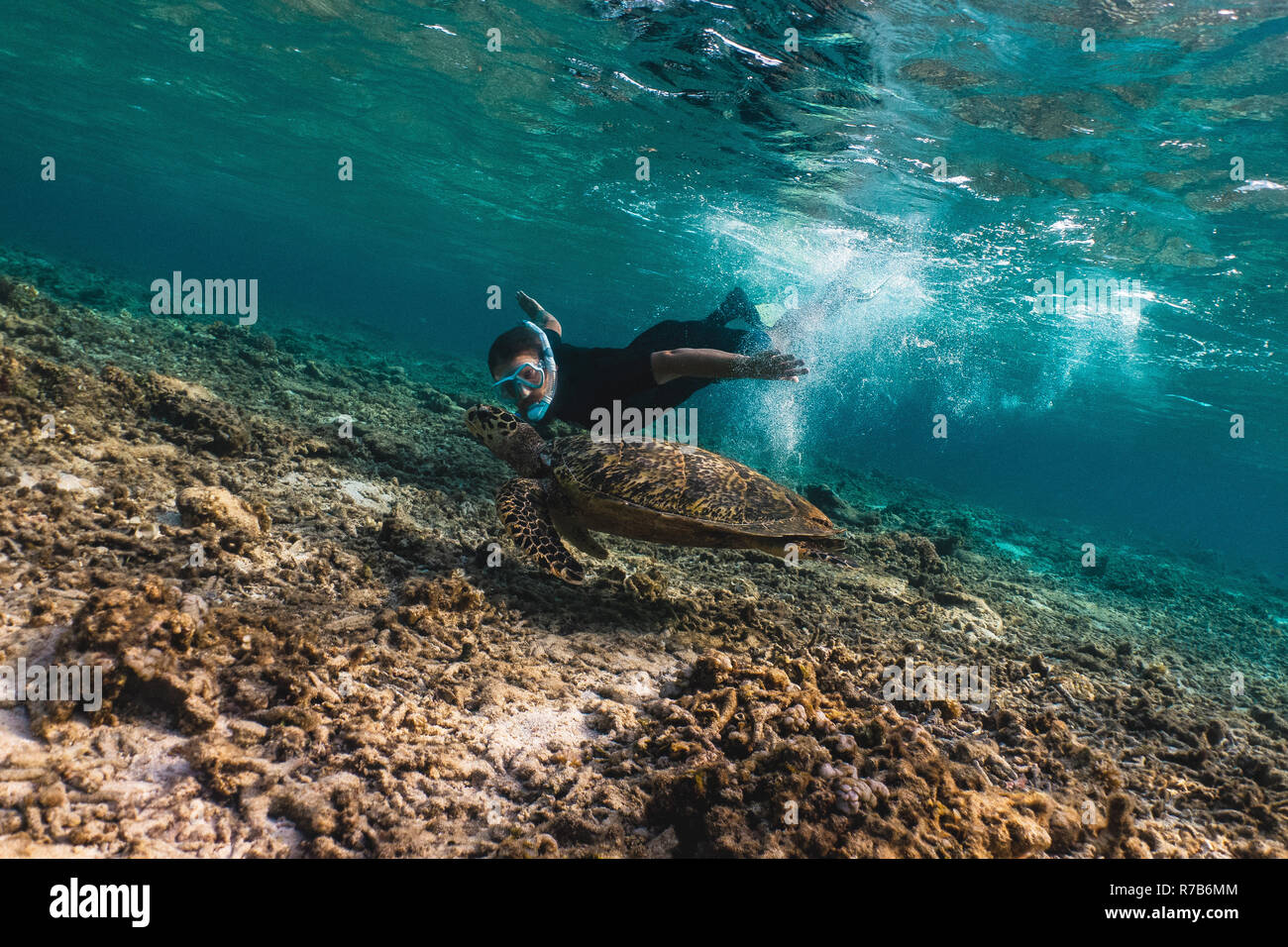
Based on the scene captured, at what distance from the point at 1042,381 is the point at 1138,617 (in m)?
36.3

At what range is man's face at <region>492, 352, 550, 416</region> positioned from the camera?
4633 millimetres

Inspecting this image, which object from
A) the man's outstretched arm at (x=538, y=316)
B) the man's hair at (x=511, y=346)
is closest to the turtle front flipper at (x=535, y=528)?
the man's hair at (x=511, y=346)

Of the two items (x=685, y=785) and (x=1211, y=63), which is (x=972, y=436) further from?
(x=685, y=785)

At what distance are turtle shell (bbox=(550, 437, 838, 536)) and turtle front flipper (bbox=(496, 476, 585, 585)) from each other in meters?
0.27

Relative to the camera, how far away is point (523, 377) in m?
4.64

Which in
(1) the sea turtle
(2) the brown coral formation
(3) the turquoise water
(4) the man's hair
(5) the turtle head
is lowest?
(2) the brown coral formation

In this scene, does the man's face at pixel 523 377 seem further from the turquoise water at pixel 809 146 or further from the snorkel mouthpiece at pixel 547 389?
the turquoise water at pixel 809 146

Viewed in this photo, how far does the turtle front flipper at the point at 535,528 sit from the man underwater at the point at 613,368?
692 millimetres

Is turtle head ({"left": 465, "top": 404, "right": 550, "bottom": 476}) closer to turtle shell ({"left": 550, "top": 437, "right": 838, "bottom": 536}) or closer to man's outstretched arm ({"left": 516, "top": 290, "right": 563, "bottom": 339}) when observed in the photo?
turtle shell ({"left": 550, "top": 437, "right": 838, "bottom": 536})

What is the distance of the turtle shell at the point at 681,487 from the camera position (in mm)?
3965

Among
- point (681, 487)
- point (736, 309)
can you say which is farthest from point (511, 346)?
point (736, 309)

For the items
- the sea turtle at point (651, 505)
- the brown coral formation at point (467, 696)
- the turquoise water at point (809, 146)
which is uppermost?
the turquoise water at point (809, 146)

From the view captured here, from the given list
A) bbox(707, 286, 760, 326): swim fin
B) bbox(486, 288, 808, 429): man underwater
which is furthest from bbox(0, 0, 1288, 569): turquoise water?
bbox(486, 288, 808, 429): man underwater
